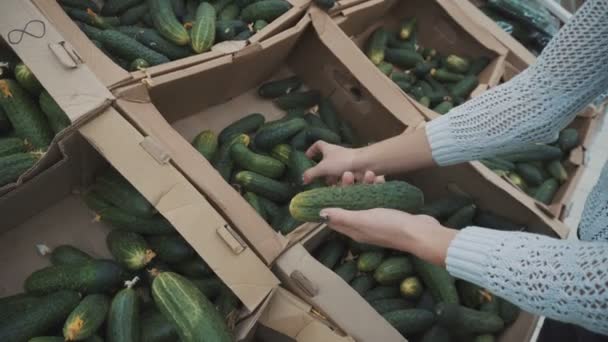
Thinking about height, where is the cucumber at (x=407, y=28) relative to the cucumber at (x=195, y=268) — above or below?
below

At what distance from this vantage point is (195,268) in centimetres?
181

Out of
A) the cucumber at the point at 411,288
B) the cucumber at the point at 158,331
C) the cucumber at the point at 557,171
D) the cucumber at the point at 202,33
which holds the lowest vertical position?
A: the cucumber at the point at 557,171

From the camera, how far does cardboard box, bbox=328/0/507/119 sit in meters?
2.77

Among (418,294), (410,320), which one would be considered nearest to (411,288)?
(418,294)

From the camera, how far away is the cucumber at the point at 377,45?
2.91 meters

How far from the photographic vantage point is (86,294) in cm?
167

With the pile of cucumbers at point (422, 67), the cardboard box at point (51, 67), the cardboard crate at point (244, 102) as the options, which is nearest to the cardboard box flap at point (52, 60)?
the cardboard box at point (51, 67)

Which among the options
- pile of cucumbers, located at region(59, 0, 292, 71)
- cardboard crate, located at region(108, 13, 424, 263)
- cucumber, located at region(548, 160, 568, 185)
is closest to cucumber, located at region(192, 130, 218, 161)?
cardboard crate, located at region(108, 13, 424, 263)

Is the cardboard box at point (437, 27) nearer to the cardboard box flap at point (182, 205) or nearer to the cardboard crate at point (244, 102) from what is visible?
the cardboard crate at point (244, 102)

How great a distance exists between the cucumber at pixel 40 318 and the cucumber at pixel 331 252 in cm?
97

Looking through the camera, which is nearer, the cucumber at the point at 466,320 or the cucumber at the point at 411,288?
the cucumber at the point at 466,320

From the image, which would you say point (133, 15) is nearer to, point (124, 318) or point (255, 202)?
point (255, 202)

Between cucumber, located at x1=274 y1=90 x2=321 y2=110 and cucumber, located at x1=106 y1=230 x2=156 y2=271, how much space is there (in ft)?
3.50

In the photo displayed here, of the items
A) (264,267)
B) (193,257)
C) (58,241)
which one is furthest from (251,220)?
(58,241)
